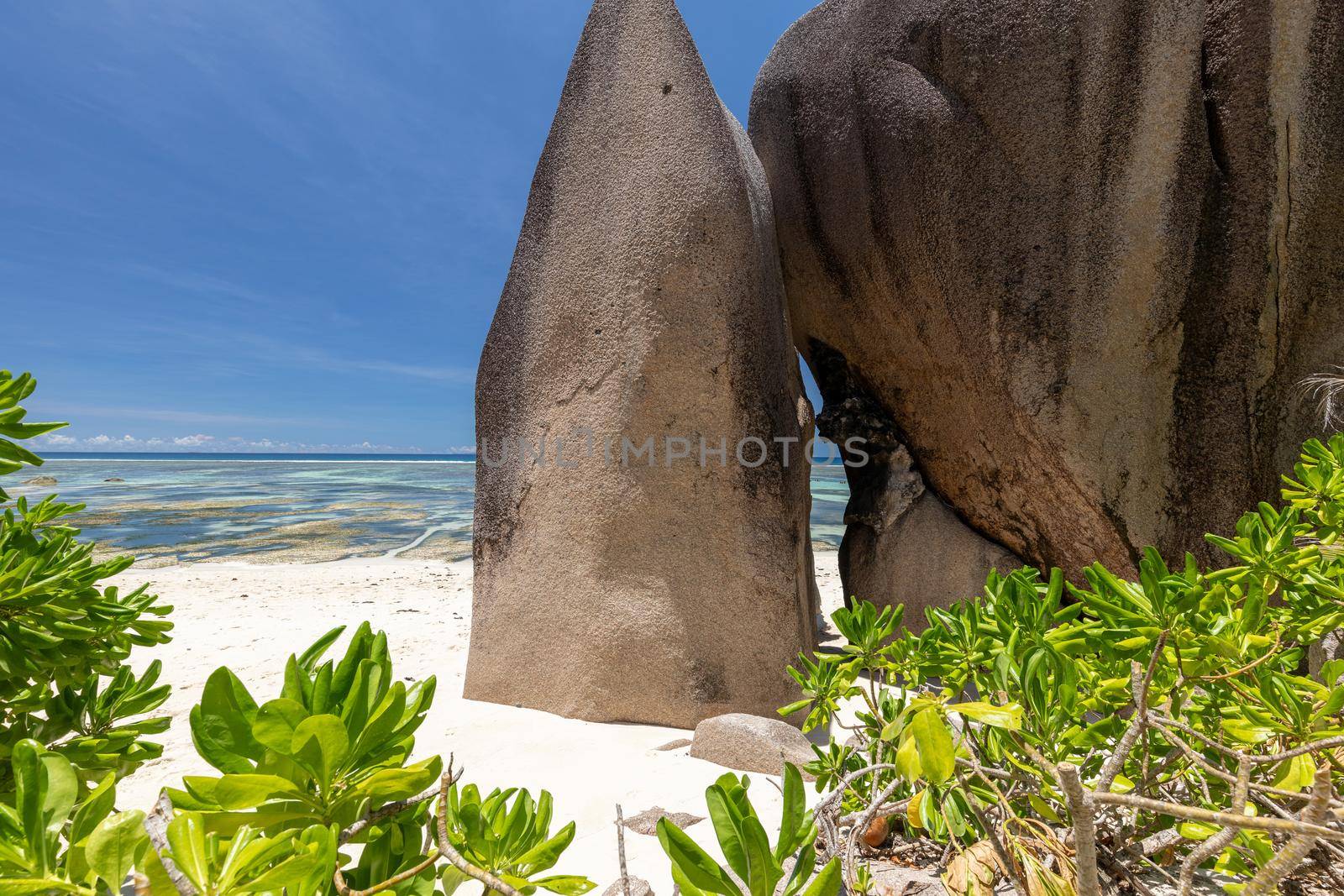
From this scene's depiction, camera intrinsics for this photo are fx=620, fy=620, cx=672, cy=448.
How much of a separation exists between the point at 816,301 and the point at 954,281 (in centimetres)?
84

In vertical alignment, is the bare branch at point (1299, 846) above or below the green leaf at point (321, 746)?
below

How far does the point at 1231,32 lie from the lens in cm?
260

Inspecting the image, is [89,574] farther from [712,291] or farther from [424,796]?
[712,291]

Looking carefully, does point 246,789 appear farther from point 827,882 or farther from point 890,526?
point 890,526

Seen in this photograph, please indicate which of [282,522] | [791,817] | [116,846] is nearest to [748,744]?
[791,817]

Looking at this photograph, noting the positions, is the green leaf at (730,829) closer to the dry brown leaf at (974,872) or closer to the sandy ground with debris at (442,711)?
the dry brown leaf at (974,872)

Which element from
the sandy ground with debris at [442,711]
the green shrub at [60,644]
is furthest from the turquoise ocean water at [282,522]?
the green shrub at [60,644]

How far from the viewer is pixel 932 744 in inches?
24.3

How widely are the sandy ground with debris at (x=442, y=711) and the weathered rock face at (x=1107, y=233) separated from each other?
2.20 m

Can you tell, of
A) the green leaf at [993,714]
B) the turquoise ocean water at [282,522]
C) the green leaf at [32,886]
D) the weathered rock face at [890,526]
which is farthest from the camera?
the turquoise ocean water at [282,522]

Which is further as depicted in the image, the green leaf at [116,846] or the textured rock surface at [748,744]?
the textured rock surface at [748,744]

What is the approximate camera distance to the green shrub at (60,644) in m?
0.90

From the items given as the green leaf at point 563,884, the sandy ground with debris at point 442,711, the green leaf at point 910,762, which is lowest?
the sandy ground with debris at point 442,711

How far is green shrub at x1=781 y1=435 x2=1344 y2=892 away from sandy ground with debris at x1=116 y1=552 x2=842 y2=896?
0.77 metres
